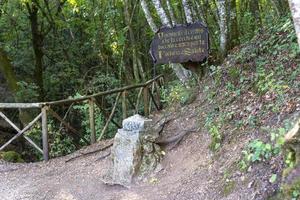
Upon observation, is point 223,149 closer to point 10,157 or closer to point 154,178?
point 154,178

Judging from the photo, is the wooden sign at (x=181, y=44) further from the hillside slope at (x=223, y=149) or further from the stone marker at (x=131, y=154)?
the stone marker at (x=131, y=154)

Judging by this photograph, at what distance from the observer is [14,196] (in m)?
6.23

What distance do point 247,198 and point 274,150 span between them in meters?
0.55

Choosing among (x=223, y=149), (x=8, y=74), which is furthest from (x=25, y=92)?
(x=223, y=149)

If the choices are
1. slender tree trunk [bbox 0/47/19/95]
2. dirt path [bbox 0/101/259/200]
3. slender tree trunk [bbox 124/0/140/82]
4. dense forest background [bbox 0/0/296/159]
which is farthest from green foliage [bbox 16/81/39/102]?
dirt path [bbox 0/101/259/200]

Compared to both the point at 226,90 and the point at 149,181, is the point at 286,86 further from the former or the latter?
the point at 149,181

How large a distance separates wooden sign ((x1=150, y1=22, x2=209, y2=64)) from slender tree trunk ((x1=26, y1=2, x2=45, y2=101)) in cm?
724

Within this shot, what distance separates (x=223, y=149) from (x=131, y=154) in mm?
1488

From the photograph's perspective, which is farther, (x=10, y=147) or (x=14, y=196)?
(x=10, y=147)

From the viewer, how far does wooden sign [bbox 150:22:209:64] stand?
7820 mm

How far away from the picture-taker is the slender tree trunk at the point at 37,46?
1423 cm

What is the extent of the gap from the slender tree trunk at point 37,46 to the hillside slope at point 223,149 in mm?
6728

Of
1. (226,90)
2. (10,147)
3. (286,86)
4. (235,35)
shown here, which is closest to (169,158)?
(226,90)

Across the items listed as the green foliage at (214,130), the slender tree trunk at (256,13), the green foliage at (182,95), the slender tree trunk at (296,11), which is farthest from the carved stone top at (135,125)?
the slender tree trunk at (256,13)
